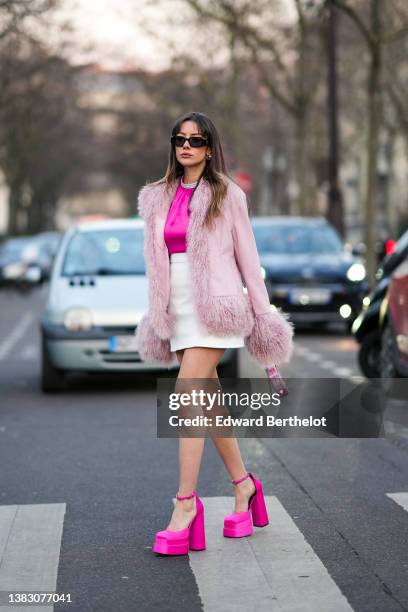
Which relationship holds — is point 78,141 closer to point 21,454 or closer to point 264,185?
point 264,185

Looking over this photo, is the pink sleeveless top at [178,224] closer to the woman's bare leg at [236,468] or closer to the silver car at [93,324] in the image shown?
the woman's bare leg at [236,468]

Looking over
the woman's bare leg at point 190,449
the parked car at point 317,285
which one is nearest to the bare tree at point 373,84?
the parked car at point 317,285

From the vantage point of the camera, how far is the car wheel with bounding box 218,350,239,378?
486 inches

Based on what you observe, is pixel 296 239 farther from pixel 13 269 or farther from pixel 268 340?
pixel 13 269

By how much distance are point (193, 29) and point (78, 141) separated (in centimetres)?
3410

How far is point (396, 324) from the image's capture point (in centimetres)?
1081

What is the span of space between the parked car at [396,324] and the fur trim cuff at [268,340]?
15.3 feet

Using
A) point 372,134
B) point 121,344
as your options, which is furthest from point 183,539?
point 372,134

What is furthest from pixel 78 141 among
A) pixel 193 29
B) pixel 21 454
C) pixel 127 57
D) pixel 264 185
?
pixel 21 454

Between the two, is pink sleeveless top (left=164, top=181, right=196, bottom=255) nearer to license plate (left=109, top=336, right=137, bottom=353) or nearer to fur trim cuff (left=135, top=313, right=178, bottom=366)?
fur trim cuff (left=135, top=313, right=178, bottom=366)

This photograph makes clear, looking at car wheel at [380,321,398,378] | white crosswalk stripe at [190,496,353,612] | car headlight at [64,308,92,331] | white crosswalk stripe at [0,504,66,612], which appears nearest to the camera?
white crosswalk stripe at [190,496,353,612]

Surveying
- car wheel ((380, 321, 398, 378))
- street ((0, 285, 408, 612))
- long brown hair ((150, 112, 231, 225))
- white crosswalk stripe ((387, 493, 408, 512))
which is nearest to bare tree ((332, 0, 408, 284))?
car wheel ((380, 321, 398, 378))

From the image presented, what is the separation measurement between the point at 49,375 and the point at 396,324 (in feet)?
11.0

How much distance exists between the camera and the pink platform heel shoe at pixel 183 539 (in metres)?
5.75
